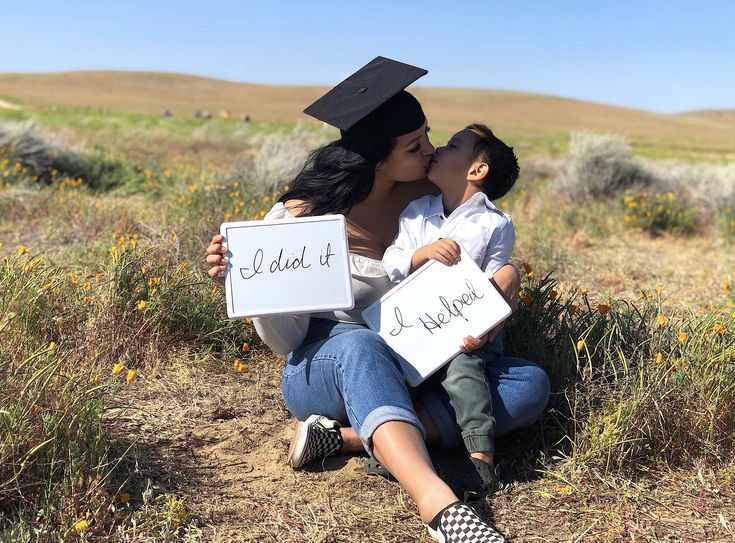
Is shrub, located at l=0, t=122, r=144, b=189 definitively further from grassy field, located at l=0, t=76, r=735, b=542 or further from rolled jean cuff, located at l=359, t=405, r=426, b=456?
rolled jean cuff, located at l=359, t=405, r=426, b=456

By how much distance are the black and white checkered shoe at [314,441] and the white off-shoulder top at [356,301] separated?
32 centimetres

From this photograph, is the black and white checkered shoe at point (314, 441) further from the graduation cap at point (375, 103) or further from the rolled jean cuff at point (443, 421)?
the graduation cap at point (375, 103)

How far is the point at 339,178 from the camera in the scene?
3084 mm

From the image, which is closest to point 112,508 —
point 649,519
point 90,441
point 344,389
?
point 90,441

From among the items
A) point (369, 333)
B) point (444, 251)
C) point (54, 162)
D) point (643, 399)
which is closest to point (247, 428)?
point (369, 333)

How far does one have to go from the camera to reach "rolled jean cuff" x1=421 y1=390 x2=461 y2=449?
281 cm

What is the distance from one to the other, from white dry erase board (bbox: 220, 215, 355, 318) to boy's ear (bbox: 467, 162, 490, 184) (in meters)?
0.56

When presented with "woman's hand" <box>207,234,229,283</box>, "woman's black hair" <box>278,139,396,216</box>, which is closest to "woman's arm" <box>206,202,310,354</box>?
"woman's hand" <box>207,234,229,283</box>

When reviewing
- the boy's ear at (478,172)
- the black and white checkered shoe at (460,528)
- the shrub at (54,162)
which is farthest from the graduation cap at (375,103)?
A: the shrub at (54,162)

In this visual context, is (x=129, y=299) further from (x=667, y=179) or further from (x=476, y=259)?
(x=667, y=179)

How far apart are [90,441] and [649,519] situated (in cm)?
185

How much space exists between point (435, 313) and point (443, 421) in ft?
1.32

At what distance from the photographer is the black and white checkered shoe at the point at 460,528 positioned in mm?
2188

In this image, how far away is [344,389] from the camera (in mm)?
2668
